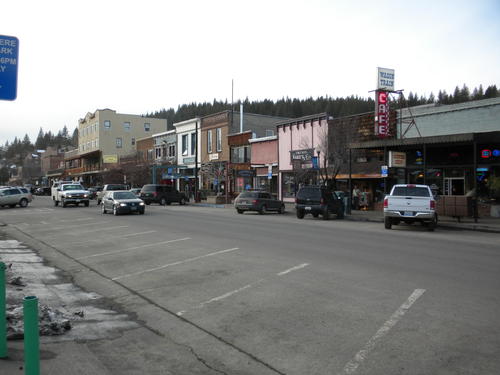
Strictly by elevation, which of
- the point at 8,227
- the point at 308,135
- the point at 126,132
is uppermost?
the point at 126,132

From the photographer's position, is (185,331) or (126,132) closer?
(185,331)

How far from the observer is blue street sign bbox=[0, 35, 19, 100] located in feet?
18.9

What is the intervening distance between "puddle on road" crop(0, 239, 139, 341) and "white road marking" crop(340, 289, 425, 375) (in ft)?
9.36

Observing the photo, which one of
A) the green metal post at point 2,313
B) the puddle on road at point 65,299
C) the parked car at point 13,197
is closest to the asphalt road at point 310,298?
the puddle on road at point 65,299

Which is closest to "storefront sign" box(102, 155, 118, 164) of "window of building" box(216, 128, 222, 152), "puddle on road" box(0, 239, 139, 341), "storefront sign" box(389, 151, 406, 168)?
"window of building" box(216, 128, 222, 152)

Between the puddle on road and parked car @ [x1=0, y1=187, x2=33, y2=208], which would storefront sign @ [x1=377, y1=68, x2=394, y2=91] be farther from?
parked car @ [x1=0, y1=187, x2=33, y2=208]

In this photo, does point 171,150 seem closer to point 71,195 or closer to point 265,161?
point 265,161

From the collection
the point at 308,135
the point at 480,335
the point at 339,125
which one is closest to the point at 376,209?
the point at 339,125

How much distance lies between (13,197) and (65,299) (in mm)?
32811

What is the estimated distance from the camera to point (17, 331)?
5.34 meters

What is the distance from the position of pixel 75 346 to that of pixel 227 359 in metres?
1.74

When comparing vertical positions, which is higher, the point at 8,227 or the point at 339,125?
the point at 339,125

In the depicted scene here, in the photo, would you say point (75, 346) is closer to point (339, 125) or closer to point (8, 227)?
point (8, 227)

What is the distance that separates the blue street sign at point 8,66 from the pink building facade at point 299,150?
1030 inches
